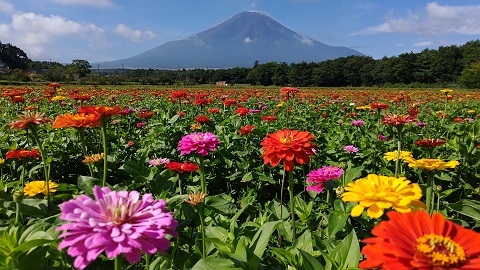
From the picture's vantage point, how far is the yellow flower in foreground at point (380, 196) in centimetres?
103

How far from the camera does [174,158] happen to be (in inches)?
163

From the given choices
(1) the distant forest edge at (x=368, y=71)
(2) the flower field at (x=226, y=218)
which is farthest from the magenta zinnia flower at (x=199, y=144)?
(1) the distant forest edge at (x=368, y=71)

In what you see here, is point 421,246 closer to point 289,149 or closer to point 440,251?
point 440,251

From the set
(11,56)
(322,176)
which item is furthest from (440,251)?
(11,56)

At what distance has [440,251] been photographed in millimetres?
746

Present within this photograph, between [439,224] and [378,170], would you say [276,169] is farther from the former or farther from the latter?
[439,224]

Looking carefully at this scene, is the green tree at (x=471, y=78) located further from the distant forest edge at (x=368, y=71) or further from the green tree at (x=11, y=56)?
the green tree at (x=11, y=56)

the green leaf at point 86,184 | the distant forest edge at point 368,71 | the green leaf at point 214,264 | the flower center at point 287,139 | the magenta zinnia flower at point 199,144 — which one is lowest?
the green leaf at point 214,264

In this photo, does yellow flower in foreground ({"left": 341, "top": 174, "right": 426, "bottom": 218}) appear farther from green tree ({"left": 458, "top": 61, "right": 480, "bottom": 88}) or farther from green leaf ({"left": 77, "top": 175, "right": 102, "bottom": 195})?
green tree ({"left": 458, "top": 61, "right": 480, "bottom": 88})

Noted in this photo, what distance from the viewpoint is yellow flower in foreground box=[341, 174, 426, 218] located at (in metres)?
1.03

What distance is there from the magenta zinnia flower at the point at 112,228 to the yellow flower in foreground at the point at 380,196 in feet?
1.83

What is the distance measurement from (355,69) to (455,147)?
59340 mm

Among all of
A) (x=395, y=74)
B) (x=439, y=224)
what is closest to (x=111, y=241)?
(x=439, y=224)

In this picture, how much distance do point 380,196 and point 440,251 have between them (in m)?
0.30
